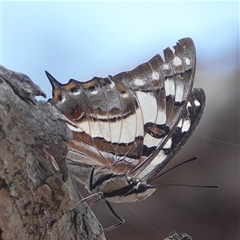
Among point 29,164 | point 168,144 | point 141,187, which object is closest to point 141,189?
point 141,187

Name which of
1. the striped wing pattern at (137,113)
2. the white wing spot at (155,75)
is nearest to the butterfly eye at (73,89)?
the striped wing pattern at (137,113)

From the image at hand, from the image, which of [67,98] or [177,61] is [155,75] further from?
[67,98]

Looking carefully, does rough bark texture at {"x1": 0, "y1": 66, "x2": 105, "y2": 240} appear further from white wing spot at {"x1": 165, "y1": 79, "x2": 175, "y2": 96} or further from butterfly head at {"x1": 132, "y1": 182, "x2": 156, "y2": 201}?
white wing spot at {"x1": 165, "y1": 79, "x2": 175, "y2": 96}

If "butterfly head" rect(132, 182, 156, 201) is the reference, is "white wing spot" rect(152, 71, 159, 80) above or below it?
above

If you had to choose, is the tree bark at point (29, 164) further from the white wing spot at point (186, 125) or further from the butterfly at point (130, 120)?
the white wing spot at point (186, 125)

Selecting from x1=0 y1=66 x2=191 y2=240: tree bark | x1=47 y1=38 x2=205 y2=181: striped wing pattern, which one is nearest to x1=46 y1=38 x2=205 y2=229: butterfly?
x1=47 y1=38 x2=205 y2=181: striped wing pattern
